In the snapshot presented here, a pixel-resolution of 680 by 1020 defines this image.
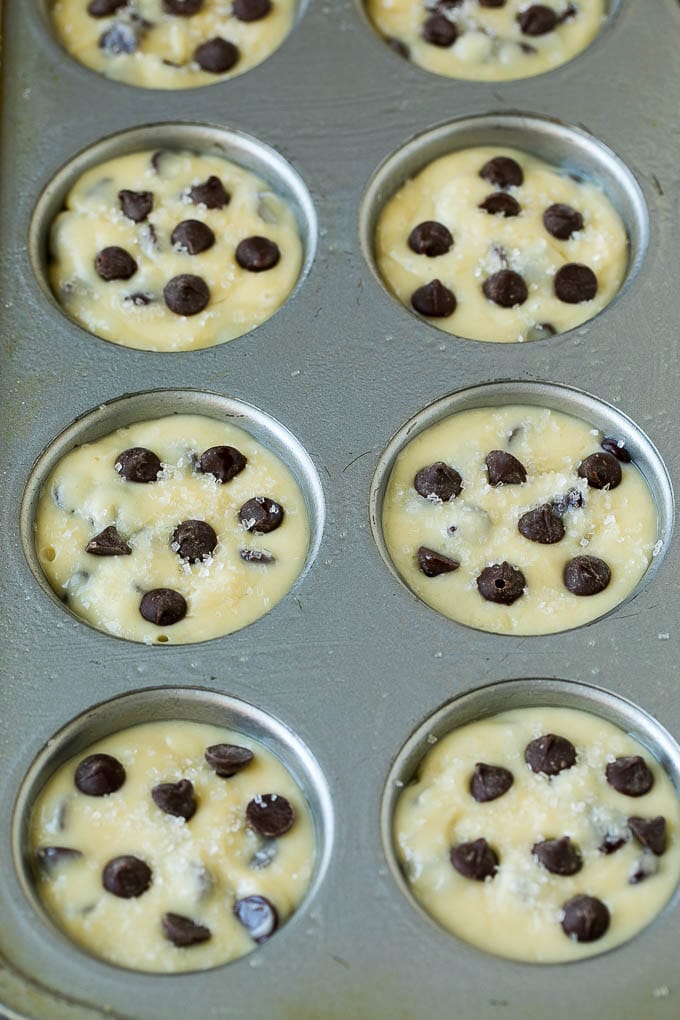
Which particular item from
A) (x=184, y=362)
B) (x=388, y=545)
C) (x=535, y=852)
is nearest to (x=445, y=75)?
(x=184, y=362)

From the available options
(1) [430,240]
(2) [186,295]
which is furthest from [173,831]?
(1) [430,240]

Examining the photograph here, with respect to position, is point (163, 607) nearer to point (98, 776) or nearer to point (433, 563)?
point (98, 776)

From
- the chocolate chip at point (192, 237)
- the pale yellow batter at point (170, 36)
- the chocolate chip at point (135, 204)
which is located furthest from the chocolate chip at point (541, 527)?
the pale yellow batter at point (170, 36)

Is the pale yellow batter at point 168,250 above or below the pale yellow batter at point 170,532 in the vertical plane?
above

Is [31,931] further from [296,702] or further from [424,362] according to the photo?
[424,362]

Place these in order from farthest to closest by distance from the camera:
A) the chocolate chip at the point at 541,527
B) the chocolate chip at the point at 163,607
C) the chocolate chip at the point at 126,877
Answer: the chocolate chip at the point at 541,527 < the chocolate chip at the point at 163,607 < the chocolate chip at the point at 126,877

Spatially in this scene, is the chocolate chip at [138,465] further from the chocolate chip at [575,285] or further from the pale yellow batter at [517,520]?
the chocolate chip at [575,285]

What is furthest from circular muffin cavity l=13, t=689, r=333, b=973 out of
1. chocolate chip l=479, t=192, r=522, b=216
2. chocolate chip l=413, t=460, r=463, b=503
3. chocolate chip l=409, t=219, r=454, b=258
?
chocolate chip l=479, t=192, r=522, b=216
